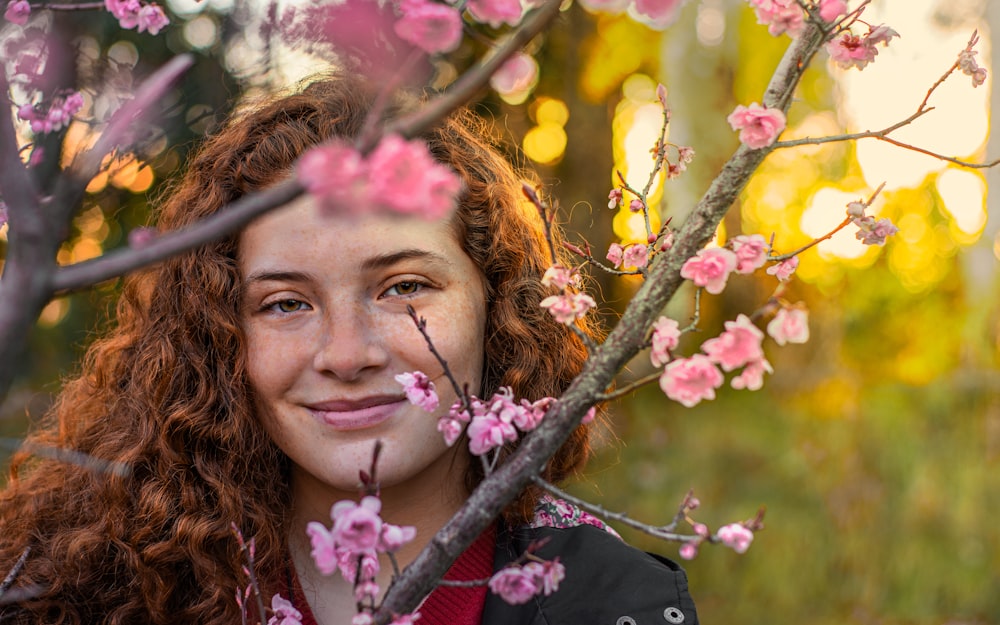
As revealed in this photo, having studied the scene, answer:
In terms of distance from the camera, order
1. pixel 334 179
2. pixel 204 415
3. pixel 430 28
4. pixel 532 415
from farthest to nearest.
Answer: pixel 204 415
pixel 532 415
pixel 430 28
pixel 334 179

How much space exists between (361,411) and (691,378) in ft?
2.21

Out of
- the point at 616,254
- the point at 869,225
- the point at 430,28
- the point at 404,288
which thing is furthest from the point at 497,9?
the point at 404,288

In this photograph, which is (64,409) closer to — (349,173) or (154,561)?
(154,561)

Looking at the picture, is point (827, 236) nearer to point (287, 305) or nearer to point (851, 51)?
point (851, 51)

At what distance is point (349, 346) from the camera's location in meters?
1.32

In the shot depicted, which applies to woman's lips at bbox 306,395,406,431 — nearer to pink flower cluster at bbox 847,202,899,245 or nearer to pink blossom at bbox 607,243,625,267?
pink blossom at bbox 607,243,625,267

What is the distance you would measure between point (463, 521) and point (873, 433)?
4.11 meters

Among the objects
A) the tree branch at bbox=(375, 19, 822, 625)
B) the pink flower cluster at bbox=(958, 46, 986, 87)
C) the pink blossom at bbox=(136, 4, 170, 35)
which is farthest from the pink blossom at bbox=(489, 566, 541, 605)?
the pink blossom at bbox=(136, 4, 170, 35)

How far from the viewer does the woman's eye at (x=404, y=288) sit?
4.60 ft

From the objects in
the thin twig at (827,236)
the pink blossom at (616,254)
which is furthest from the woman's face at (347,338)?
the thin twig at (827,236)

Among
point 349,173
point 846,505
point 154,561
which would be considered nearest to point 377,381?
point 154,561

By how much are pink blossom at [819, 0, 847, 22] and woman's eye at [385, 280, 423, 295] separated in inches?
30.8

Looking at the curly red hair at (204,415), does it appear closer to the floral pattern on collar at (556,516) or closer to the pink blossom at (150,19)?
the floral pattern on collar at (556,516)

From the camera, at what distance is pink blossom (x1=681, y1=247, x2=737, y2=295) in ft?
2.63
